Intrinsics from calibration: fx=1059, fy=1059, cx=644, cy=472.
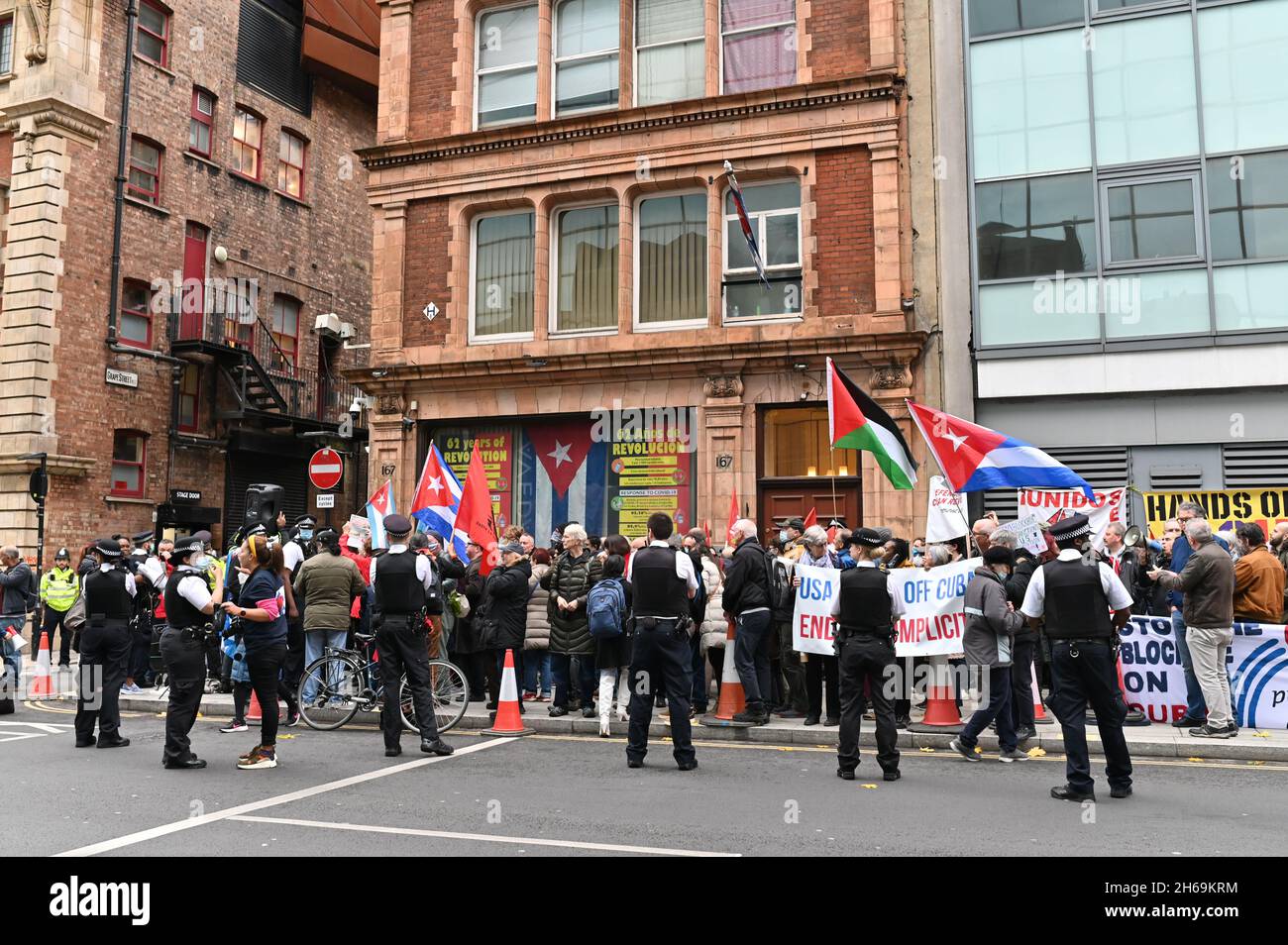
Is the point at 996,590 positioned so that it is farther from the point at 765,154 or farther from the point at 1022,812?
the point at 765,154

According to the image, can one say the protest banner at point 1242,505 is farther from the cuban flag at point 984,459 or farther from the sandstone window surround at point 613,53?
the sandstone window surround at point 613,53

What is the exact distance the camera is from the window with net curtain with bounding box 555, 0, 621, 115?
19922 mm

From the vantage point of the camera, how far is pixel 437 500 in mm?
15117

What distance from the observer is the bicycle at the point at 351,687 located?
1130 centimetres

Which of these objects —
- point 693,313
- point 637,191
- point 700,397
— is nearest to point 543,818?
point 700,397

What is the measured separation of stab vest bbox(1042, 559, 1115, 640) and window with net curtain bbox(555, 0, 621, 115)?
14.6 meters

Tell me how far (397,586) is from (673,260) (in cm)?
1103

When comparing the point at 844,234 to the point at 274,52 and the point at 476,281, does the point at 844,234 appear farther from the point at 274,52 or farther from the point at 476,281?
the point at 274,52

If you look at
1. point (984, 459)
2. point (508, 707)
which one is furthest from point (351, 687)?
point (984, 459)

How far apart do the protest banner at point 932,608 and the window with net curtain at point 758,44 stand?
1087 centimetres

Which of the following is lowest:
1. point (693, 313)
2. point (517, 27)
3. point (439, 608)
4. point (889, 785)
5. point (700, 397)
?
point (889, 785)

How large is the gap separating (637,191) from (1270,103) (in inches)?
402

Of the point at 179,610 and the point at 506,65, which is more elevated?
the point at 506,65

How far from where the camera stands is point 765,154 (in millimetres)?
18312
